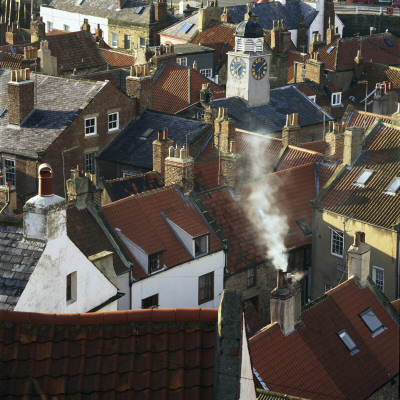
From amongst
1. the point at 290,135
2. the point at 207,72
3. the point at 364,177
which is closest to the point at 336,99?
the point at 207,72

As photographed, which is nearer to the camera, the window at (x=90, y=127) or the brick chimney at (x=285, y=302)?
the brick chimney at (x=285, y=302)

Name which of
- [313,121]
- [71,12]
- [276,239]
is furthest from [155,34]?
[276,239]

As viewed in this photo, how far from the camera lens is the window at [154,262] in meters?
44.7

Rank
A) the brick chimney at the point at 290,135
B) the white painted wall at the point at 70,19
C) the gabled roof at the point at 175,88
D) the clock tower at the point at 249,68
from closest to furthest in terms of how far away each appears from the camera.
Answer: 1. the brick chimney at the point at 290,135
2. the clock tower at the point at 249,68
3. the gabled roof at the point at 175,88
4. the white painted wall at the point at 70,19

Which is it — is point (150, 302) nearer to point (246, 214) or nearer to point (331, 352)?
point (246, 214)

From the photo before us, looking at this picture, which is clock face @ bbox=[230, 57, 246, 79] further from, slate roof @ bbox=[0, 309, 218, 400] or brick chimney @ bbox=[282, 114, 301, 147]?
slate roof @ bbox=[0, 309, 218, 400]

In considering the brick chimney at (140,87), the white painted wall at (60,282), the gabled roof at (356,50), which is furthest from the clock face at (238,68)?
the white painted wall at (60,282)

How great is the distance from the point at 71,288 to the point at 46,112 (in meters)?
31.9

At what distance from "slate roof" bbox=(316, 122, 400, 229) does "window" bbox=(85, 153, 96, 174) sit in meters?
15.5

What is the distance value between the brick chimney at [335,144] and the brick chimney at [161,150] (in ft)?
25.9

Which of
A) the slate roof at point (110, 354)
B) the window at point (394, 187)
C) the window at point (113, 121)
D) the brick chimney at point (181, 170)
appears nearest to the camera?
the slate roof at point (110, 354)

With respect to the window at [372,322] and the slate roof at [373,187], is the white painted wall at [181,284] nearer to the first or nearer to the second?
the slate roof at [373,187]

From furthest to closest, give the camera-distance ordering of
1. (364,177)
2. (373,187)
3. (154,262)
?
(364,177) → (373,187) → (154,262)

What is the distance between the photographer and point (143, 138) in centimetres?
6200
